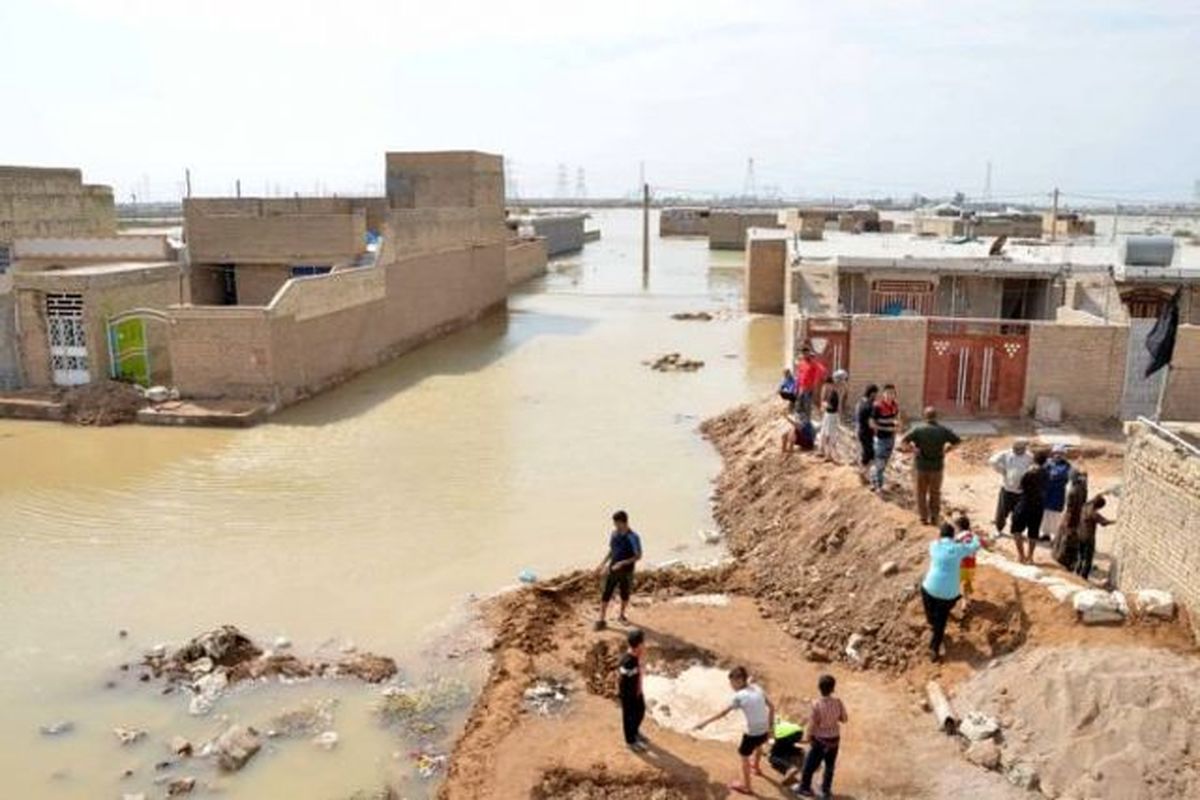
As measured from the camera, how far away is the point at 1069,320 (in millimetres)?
18141

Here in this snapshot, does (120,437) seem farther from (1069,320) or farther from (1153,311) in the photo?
(1153,311)

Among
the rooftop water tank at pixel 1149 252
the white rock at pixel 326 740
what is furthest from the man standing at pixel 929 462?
the rooftop water tank at pixel 1149 252

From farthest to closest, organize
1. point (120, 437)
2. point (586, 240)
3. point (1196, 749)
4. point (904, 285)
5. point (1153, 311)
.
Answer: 1. point (586, 240)
2. point (904, 285)
3. point (1153, 311)
4. point (120, 437)
5. point (1196, 749)

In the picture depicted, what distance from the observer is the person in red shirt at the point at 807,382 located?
14.5 meters

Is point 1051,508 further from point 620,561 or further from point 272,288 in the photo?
point 272,288

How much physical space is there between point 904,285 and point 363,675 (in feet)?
52.8

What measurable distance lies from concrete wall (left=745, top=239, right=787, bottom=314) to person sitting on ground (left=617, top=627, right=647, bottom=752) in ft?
93.2

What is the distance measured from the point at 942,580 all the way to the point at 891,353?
8.15m

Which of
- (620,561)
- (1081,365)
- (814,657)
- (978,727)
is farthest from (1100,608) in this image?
(1081,365)

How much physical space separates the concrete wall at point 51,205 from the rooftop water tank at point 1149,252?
2831 centimetres

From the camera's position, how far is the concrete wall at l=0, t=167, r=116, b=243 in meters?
28.9

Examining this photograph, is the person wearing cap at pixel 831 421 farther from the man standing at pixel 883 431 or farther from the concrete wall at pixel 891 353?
the concrete wall at pixel 891 353

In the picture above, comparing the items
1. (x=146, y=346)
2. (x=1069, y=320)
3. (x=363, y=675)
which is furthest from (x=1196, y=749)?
(x=146, y=346)

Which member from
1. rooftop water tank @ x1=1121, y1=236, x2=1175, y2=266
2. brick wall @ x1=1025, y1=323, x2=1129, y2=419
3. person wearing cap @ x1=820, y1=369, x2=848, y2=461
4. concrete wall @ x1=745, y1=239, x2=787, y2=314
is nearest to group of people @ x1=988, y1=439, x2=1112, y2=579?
person wearing cap @ x1=820, y1=369, x2=848, y2=461
